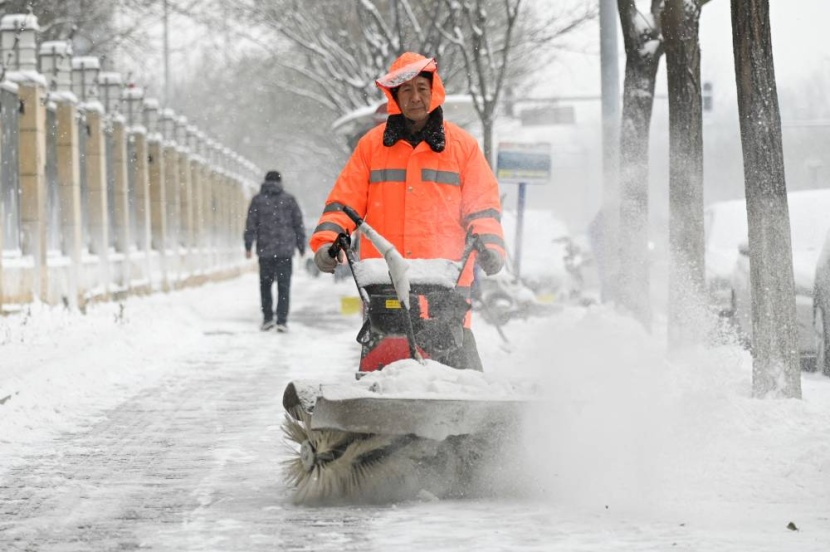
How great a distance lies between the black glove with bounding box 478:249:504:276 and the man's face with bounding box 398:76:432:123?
2.48 feet

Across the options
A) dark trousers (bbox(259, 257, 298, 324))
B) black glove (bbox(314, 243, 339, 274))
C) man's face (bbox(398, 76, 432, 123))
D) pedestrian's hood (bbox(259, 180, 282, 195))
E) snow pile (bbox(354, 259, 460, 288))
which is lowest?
dark trousers (bbox(259, 257, 298, 324))

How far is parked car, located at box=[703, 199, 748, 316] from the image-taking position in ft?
51.7

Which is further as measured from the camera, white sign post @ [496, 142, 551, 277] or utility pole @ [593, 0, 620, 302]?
white sign post @ [496, 142, 551, 277]

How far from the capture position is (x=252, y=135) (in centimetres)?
8388

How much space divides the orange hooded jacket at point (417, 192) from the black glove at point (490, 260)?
0.18 meters

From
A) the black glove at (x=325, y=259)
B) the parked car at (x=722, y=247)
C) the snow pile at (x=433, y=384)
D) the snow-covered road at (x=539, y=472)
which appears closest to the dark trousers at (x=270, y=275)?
the parked car at (x=722, y=247)

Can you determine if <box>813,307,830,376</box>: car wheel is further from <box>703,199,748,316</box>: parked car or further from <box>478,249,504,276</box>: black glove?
<box>478,249,504,276</box>: black glove

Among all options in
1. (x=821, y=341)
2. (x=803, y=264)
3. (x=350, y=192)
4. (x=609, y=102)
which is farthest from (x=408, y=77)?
(x=609, y=102)

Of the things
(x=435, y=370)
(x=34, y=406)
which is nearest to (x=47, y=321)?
(x=34, y=406)

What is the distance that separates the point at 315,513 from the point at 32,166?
559 inches

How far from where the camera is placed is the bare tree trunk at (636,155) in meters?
13.2

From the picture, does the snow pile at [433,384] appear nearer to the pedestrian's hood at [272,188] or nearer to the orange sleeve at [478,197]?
the orange sleeve at [478,197]

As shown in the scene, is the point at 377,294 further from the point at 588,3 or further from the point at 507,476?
the point at 588,3

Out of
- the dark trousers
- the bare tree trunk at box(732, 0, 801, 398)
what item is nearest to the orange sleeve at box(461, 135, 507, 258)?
the bare tree trunk at box(732, 0, 801, 398)
